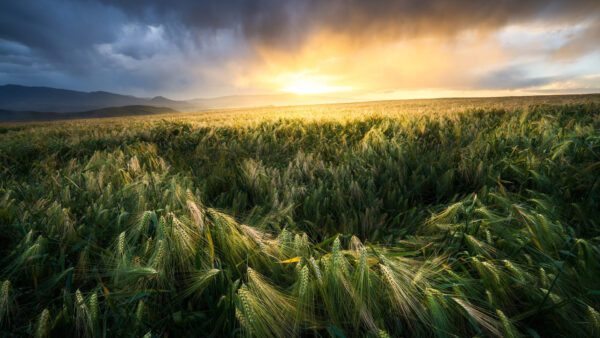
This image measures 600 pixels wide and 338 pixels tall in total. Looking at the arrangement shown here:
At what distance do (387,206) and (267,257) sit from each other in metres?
1.07

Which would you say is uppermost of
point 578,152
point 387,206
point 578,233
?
point 578,152

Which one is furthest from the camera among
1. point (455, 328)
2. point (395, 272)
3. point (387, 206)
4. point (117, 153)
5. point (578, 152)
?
point (117, 153)

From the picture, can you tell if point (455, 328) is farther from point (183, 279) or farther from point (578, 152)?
point (578, 152)

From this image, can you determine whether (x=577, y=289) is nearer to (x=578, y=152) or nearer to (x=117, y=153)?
(x=578, y=152)

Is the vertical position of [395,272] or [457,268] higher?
[395,272]

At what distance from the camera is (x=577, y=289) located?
840 mm

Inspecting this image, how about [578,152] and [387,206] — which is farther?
[578,152]

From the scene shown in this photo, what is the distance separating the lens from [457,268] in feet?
3.49

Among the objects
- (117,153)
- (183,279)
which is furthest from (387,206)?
(117,153)

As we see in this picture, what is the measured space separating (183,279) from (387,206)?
137 cm

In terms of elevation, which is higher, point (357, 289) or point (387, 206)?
point (357, 289)

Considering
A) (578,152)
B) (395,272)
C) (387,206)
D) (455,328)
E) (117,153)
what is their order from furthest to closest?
(117,153) < (578,152) < (387,206) < (395,272) < (455,328)

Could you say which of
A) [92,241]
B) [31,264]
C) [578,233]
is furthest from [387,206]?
[31,264]

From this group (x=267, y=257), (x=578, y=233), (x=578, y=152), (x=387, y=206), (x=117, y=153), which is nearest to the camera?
(x=267, y=257)
